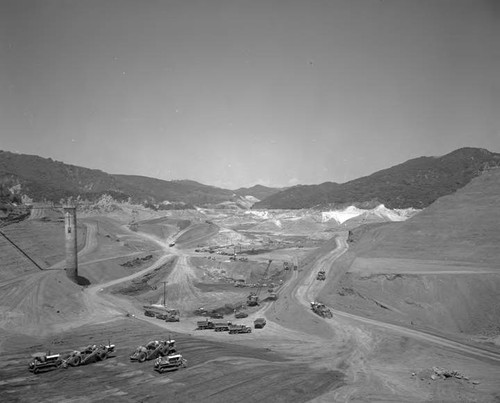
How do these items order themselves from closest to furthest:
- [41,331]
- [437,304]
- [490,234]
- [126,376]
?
[126,376]
[41,331]
[437,304]
[490,234]

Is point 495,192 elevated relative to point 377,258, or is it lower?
elevated

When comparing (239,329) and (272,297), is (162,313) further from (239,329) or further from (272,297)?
(272,297)

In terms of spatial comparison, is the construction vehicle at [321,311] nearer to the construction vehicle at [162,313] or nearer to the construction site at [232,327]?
the construction site at [232,327]

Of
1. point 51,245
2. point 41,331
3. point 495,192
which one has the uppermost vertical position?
point 495,192

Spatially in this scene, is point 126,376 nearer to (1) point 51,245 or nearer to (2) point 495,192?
(1) point 51,245

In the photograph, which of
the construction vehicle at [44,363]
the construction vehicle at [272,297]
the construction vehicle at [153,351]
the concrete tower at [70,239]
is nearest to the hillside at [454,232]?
the construction vehicle at [272,297]

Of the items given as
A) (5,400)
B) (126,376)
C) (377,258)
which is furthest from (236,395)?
(377,258)

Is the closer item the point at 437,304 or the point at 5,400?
the point at 5,400
